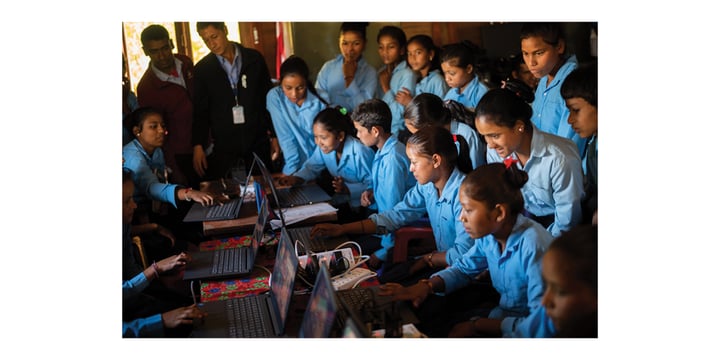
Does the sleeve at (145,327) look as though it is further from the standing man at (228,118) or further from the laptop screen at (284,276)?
the standing man at (228,118)

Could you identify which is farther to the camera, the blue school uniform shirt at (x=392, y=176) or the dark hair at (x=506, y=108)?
the blue school uniform shirt at (x=392, y=176)

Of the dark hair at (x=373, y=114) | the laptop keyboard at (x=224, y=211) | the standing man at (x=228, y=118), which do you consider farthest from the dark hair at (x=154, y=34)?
the dark hair at (x=373, y=114)

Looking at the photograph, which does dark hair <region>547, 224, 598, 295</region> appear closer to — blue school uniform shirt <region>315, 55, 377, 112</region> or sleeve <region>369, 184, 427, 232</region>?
sleeve <region>369, 184, 427, 232</region>

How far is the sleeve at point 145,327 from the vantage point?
3.44 metres

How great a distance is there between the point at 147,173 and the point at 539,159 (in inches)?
77.5

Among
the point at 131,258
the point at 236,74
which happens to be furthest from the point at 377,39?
the point at 131,258

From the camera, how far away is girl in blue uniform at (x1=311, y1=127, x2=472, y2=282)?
3723 mm

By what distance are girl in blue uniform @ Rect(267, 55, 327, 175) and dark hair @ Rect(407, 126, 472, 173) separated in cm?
55

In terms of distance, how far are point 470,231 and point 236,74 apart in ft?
4.76

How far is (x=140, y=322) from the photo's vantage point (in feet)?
11.6

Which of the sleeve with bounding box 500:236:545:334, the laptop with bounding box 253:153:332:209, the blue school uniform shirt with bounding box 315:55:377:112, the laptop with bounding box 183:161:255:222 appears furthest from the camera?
the laptop with bounding box 253:153:332:209

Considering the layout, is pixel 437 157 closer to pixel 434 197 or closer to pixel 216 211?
pixel 434 197

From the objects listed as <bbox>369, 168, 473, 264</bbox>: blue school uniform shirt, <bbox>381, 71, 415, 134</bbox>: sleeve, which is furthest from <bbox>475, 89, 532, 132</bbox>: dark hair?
<bbox>381, 71, 415, 134</bbox>: sleeve
